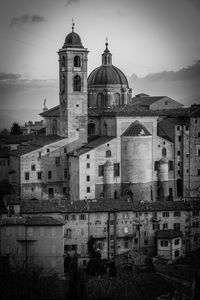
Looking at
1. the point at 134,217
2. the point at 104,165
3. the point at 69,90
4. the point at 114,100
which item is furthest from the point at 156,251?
the point at 114,100

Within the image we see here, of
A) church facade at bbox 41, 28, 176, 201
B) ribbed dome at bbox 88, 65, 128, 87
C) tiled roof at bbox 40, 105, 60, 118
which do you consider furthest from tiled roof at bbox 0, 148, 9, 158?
ribbed dome at bbox 88, 65, 128, 87

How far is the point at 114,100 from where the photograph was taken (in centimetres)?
5434

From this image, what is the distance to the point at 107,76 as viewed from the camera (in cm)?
5409

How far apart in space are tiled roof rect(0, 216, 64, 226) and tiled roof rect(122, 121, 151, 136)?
8.38 m

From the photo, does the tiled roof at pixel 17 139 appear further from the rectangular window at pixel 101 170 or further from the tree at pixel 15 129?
the rectangular window at pixel 101 170

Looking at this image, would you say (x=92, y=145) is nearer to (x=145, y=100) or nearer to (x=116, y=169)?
(x=116, y=169)

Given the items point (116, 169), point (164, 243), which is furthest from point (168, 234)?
point (116, 169)

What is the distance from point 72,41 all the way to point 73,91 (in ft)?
8.21

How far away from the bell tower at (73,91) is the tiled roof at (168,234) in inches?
316

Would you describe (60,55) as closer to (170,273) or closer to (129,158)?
(129,158)

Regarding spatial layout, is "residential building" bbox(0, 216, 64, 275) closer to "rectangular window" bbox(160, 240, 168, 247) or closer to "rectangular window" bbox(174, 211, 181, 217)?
"rectangular window" bbox(160, 240, 168, 247)

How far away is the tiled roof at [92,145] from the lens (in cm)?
4697

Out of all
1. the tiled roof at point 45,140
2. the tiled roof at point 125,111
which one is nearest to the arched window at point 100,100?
the tiled roof at point 125,111

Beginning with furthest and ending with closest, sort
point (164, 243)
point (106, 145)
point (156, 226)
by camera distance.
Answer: point (106, 145), point (156, 226), point (164, 243)
